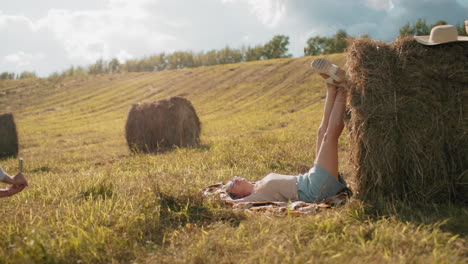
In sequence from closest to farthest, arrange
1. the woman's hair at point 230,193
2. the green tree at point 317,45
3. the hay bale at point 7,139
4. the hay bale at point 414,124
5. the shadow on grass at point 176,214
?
the shadow on grass at point 176,214 < the hay bale at point 414,124 < the woman's hair at point 230,193 < the hay bale at point 7,139 < the green tree at point 317,45

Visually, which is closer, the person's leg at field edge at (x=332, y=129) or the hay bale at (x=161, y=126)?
the person's leg at field edge at (x=332, y=129)

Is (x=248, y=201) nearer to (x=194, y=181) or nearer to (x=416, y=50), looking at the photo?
(x=194, y=181)

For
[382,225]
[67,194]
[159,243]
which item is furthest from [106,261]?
[382,225]

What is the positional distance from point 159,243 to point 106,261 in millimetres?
500

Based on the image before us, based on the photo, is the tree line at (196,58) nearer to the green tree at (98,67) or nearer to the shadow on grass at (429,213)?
the green tree at (98,67)

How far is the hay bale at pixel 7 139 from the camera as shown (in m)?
12.7

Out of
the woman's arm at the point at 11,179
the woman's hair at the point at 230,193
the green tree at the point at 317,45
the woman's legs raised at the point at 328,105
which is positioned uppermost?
the green tree at the point at 317,45

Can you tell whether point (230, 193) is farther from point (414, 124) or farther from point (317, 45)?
point (317, 45)

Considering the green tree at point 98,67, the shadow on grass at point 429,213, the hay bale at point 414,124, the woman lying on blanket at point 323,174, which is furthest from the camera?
the green tree at point 98,67

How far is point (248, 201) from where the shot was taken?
4383mm

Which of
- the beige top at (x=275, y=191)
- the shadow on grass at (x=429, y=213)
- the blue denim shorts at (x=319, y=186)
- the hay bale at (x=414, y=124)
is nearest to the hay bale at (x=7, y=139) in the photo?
the beige top at (x=275, y=191)

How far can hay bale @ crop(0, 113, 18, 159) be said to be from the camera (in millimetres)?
12672

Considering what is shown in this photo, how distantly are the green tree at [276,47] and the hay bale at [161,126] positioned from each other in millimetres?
58524

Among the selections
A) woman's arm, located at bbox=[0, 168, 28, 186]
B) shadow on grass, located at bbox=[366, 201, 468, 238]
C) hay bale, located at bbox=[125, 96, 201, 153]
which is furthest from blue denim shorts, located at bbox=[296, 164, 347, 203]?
hay bale, located at bbox=[125, 96, 201, 153]
